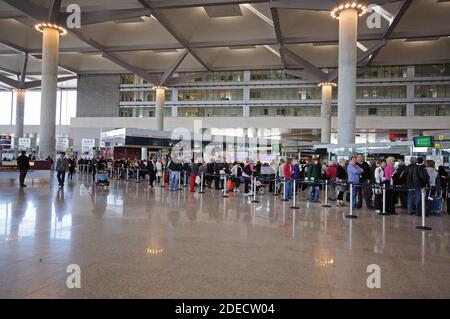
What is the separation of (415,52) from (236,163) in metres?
32.6

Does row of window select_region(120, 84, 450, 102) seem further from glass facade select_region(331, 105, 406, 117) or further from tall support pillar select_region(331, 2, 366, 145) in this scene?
tall support pillar select_region(331, 2, 366, 145)

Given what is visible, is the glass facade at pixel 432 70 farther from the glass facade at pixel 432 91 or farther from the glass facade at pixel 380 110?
the glass facade at pixel 380 110

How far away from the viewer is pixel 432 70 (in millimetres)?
41844

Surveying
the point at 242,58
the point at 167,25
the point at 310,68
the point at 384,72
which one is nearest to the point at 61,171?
the point at 167,25

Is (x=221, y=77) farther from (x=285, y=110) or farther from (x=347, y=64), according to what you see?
(x=347, y=64)

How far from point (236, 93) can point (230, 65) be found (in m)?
5.05

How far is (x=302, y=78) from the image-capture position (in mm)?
43000

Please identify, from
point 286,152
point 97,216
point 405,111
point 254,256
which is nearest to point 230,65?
point 286,152

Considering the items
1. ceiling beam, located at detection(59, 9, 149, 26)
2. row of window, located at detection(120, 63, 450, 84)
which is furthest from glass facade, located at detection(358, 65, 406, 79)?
ceiling beam, located at detection(59, 9, 149, 26)

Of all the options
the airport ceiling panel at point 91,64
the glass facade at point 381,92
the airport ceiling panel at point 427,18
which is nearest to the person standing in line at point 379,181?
the airport ceiling panel at point 427,18

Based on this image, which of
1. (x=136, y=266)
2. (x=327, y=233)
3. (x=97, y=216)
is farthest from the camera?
(x=97, y=216)

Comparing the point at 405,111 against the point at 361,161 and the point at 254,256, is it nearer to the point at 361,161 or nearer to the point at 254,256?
the point at 361,161
